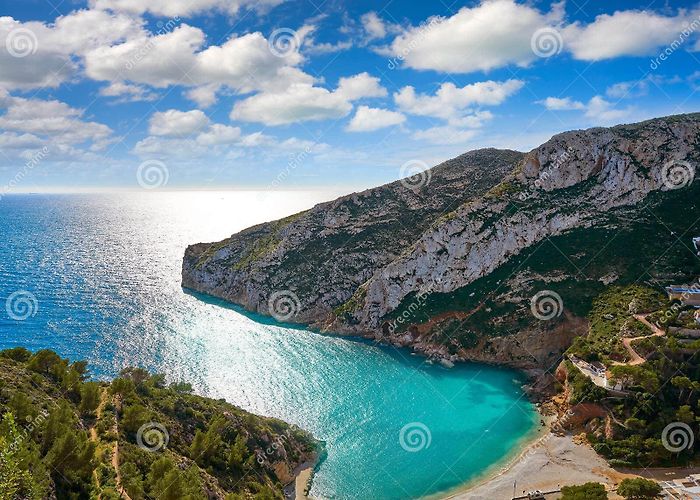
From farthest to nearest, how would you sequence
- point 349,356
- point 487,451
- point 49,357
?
1. point 349,356
2. point 487,451
3. point 49,357

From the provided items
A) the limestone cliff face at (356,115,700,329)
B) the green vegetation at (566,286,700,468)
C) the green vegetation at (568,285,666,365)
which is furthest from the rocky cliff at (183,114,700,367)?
the green vegetation at (566,286,700,468)

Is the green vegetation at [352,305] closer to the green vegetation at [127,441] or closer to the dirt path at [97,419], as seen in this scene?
the green vegetation at [127,441]

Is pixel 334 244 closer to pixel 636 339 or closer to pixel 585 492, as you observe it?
pixel 636 339

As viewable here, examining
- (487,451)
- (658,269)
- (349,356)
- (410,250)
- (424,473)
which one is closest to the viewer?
(424,473)

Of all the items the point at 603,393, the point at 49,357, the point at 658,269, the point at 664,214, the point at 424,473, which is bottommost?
the point at 424,473

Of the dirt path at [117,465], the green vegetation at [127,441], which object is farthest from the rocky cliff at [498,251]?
the dirt path at [117,465]

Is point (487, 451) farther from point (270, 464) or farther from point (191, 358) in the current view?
point (191, 358)

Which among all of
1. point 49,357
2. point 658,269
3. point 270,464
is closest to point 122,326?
point 49,357
